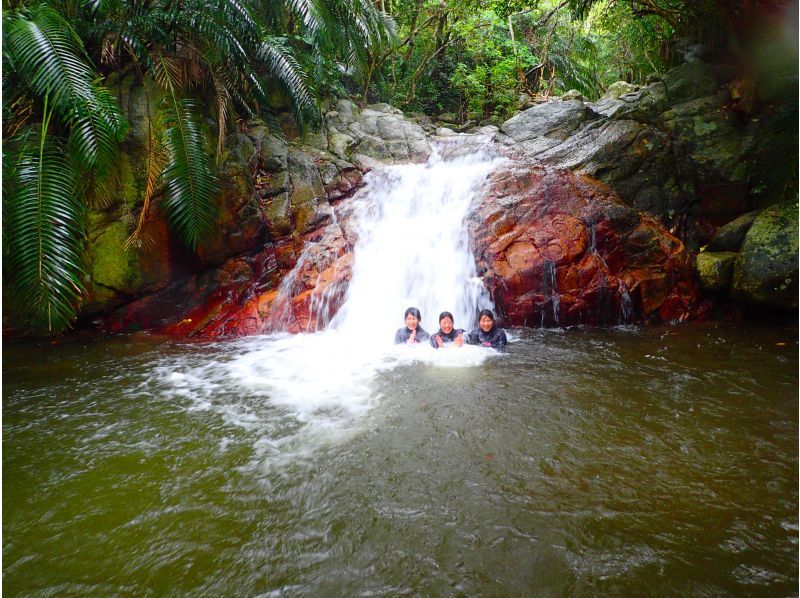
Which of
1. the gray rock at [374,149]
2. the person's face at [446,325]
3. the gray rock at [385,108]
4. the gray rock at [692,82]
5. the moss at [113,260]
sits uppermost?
the gray rock at [385,108]

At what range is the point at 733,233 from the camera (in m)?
6.67

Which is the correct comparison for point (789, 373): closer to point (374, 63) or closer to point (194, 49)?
point (194, 49)

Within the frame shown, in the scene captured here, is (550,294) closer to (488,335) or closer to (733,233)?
(488,335)

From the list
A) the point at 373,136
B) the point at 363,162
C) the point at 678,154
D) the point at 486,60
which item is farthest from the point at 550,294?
the point at 486,60

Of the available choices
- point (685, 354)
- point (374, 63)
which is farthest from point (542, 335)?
point (374, 63)

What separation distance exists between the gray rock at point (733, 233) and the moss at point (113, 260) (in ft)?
30.4

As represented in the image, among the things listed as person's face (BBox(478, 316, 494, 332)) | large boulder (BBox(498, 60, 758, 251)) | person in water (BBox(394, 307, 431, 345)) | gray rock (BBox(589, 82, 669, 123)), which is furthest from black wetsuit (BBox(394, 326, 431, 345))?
gray rock (BBox(589, 82, 669, 123))

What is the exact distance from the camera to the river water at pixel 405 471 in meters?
1.85

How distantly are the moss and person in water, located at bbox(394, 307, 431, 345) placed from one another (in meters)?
4.25

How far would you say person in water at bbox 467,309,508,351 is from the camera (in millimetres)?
5266

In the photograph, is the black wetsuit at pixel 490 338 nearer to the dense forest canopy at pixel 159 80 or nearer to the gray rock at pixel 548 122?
the dense forest canopy at pixel 159 80

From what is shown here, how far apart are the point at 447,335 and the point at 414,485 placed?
3196 mm

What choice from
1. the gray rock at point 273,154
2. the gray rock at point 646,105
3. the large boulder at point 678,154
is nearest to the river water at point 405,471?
the large boulder at point 678,154

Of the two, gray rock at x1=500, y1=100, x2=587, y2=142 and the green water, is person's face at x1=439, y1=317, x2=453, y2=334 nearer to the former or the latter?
the green water
